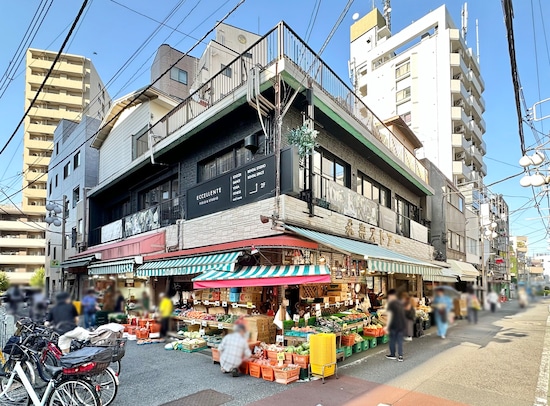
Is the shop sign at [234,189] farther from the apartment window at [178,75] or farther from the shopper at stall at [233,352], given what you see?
the apartment window at [178,75]

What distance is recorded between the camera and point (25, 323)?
31.9ft

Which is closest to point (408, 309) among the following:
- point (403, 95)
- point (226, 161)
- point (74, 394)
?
point (74, 394)

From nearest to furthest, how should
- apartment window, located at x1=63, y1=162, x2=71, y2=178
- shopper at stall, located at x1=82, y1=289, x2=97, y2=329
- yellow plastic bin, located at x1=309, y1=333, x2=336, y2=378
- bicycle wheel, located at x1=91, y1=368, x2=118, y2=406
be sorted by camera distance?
1. shopper at stall, located at x1=82, y1=289, x2=97, y2=329
2. bicycle wheel, located at x1=91, y1=368, x2=118, y2=406
3. yellow plastic bin, located at x1=309, y1=333, x2=336, y2=378
4. apartment window, located at x1=63, y1=162, x2=71, y2=178

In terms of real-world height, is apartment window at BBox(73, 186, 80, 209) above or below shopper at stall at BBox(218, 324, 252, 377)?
above

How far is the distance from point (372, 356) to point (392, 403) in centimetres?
411

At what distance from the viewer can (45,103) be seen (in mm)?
67250

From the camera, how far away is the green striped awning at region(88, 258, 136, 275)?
14.0 metres

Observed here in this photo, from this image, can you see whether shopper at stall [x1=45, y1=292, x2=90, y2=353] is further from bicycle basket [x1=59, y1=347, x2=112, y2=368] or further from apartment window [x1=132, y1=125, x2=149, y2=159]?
apartment window [x1=132, y1=125, x2=149, y2=159]

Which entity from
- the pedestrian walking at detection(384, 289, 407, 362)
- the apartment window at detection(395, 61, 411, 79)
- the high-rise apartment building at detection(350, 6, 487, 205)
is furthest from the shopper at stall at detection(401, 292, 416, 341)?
the apartment window at detection(395, 61, 411, 79)

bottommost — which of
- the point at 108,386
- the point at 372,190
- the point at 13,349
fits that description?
the point at 108,386

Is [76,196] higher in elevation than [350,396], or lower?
higher

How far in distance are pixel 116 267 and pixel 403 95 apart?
4269 cm

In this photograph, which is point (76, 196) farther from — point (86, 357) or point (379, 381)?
point (379, 381)

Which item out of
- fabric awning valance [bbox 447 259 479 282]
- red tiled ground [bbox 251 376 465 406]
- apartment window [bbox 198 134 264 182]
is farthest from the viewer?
apartment window [bbox 198 134 264 182]
